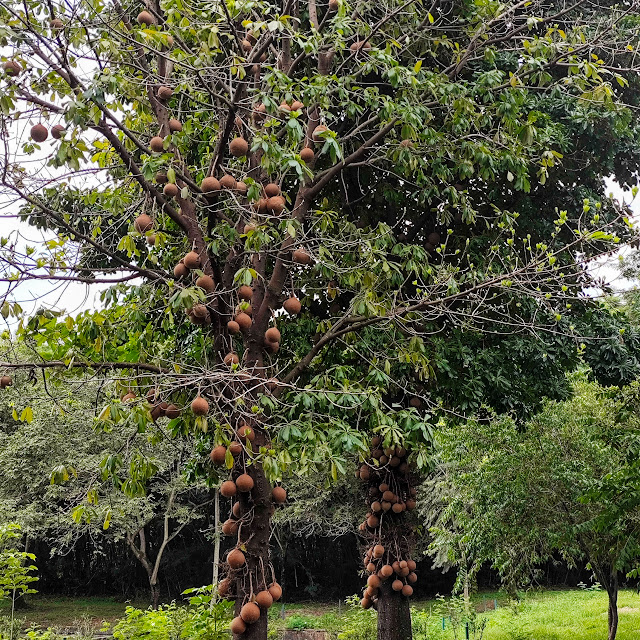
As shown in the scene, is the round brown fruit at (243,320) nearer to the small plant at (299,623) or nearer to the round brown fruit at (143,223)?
the round brown fruit at (143,223)

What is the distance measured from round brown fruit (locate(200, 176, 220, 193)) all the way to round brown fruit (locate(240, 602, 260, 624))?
8.48 feet

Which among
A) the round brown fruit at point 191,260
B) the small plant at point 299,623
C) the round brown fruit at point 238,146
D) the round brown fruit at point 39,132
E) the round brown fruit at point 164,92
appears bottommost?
the small plant at point 299,623

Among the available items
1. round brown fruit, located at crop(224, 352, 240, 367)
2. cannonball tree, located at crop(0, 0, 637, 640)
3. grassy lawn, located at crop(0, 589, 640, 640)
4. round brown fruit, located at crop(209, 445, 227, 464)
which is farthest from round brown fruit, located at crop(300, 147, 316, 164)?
grassy lawn, located at crop(0, 589, 640, 640)

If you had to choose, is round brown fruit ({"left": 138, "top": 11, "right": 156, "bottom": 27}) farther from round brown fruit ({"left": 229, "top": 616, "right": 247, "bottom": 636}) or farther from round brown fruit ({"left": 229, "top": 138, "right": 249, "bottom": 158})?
round brown fruit ({"left": 229, "top": 616, "right": 247, "bottom": 636})

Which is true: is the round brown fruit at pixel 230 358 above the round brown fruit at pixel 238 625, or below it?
above

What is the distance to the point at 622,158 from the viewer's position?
7434 mm

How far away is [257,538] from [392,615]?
3014 mm

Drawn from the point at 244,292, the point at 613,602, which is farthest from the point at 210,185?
the point at 613,602

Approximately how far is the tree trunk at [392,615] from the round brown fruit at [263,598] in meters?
2.99

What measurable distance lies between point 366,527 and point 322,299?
2.54 meters

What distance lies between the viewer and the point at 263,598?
13.3 ft

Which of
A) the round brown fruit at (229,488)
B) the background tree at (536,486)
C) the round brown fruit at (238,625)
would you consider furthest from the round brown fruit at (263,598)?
the background tree at (536,486)

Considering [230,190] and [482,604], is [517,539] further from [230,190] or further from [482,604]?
[482,604]

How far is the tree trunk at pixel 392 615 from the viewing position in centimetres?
660
